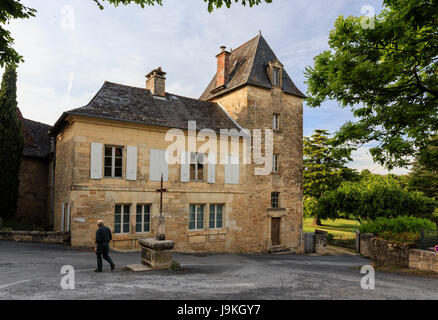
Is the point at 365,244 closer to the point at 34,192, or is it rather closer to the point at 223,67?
the point at 223,67

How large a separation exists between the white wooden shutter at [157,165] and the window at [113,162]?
1383mm

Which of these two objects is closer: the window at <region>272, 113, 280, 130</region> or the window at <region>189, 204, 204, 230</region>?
the window at <region>189, 204, 204, 230</region>

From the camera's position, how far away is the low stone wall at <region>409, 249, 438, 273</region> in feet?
27.8

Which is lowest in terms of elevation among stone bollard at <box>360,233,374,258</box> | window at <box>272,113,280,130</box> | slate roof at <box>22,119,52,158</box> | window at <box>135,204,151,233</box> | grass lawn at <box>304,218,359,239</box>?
grass lawn at <box>304,218,359,239</box>

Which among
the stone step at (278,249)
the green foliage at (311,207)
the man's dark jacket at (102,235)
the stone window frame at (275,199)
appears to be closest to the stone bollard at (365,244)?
the stone step at (278,249)

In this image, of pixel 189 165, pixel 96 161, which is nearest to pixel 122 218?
pixel 96 161

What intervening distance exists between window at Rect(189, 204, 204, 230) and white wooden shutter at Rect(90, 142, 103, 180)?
190 inches

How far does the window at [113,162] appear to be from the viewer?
41.7 ft

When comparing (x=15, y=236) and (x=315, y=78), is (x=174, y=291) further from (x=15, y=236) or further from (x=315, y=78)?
(x=15, y=236)

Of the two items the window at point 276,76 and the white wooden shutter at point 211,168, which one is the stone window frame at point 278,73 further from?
the white wooden shutter at point 211,168

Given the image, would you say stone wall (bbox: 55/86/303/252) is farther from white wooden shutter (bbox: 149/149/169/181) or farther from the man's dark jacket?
the man's dark jacket

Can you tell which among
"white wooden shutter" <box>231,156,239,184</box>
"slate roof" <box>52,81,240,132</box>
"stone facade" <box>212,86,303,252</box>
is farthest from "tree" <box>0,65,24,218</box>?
"white wooden shutter" <box>231,156,239,184</box>

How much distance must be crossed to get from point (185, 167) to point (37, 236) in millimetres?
6873
